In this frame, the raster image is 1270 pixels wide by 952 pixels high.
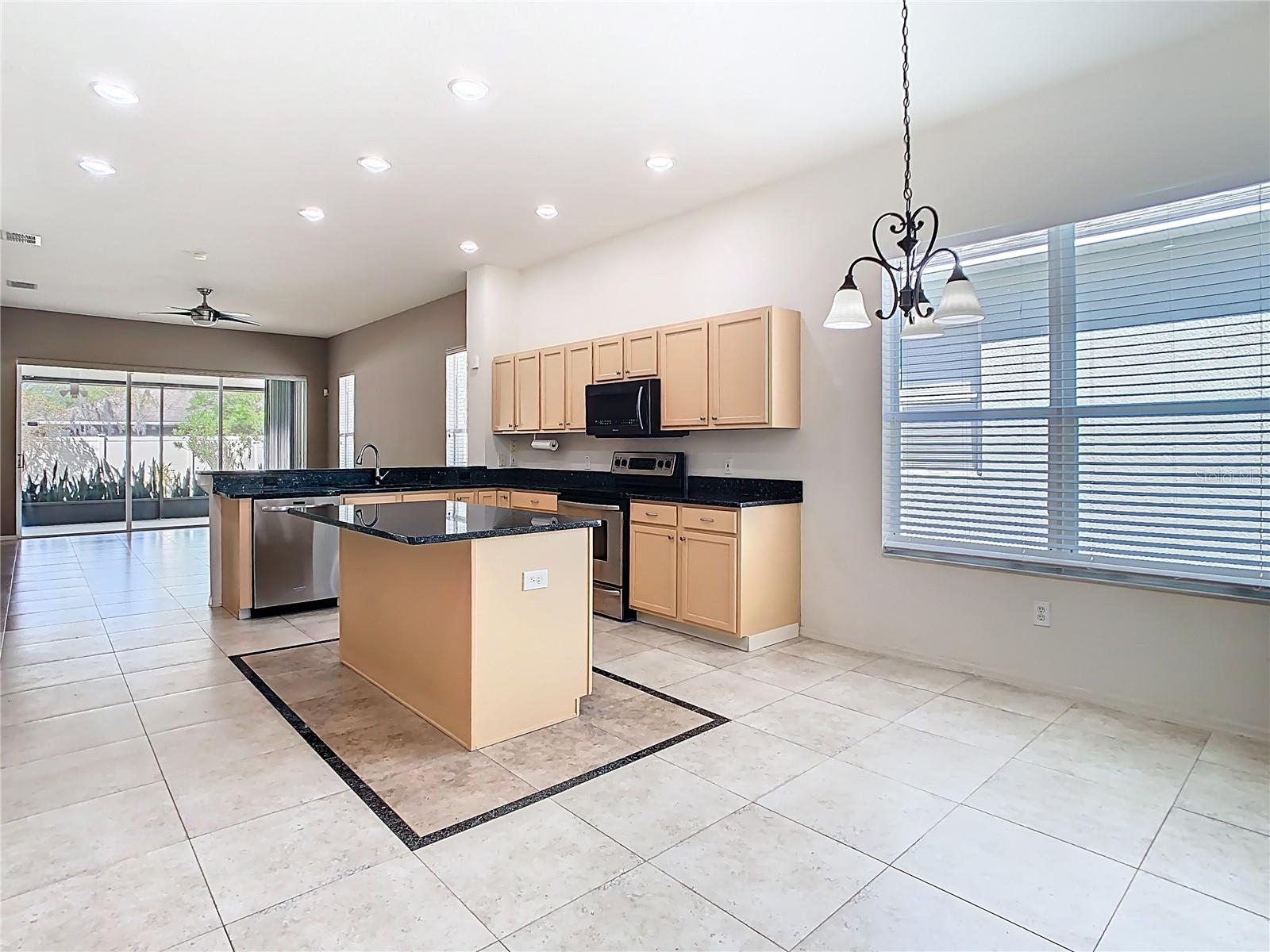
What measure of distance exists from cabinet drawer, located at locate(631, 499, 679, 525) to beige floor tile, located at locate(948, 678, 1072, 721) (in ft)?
5.99

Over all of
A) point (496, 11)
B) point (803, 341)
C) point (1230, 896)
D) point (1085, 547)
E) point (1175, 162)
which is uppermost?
point (496, 11)

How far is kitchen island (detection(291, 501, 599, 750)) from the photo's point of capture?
273cm

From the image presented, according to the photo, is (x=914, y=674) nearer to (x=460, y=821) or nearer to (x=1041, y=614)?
(x=1041, y=614)

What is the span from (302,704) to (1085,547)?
366cm

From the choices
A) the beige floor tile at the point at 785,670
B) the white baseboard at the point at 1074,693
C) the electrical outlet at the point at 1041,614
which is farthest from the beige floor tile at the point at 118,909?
the electrical outlet at the point at 1041,614

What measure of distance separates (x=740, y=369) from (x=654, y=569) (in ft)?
4.54

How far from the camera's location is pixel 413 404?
28.0 ft

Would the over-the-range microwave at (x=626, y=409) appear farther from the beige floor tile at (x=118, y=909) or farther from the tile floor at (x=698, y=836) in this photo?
the beige floor tile at (x=118, y=909)

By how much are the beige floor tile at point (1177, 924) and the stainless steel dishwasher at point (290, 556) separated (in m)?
4.51

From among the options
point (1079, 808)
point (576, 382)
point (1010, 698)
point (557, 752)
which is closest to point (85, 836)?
point (557, 752)

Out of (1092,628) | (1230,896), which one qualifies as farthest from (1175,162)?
(1230,896)

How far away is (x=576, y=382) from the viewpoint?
558cm

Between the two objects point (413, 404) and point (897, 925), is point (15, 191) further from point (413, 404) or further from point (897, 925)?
point (897, 925)

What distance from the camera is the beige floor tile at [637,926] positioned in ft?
5.40
